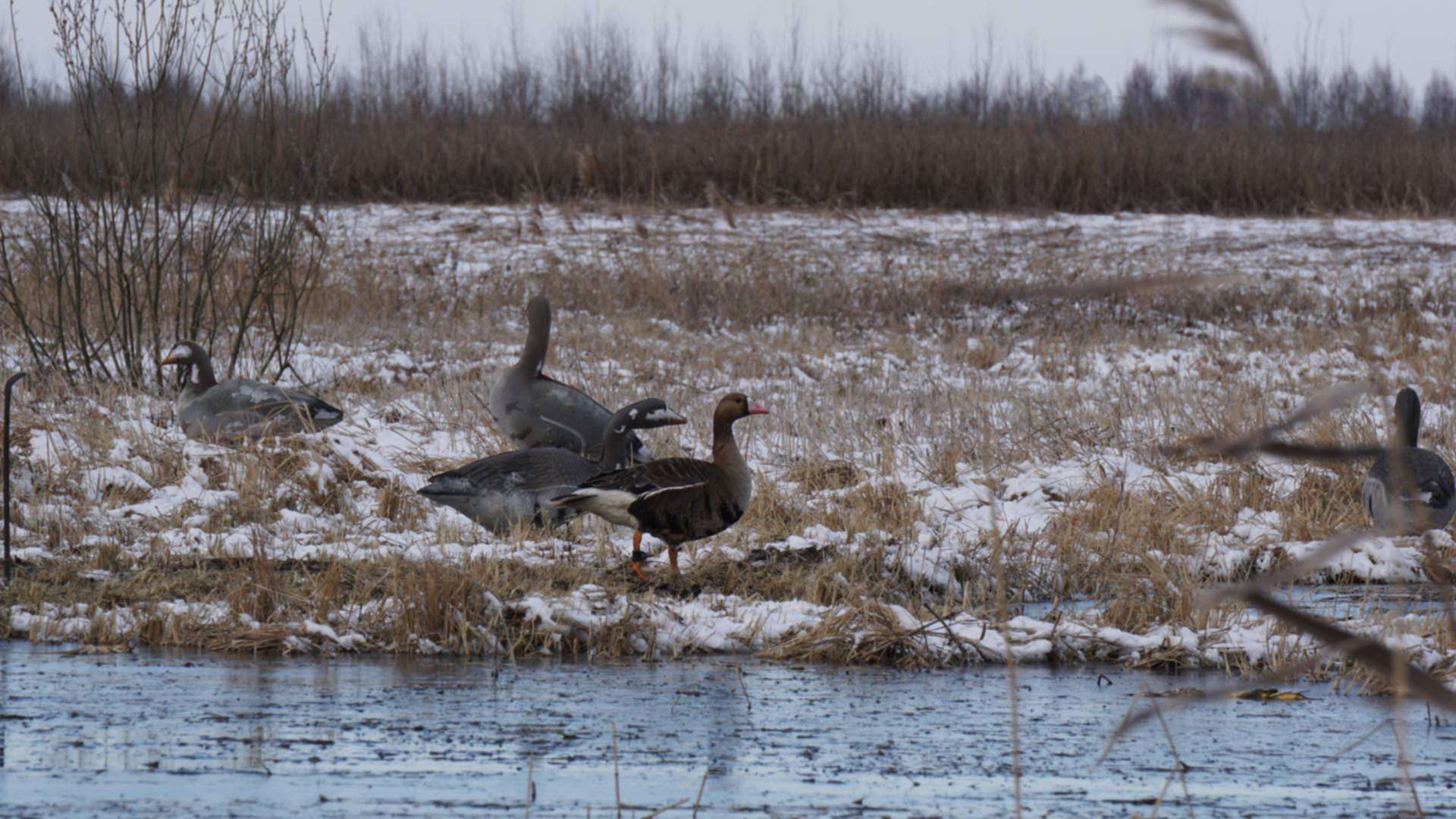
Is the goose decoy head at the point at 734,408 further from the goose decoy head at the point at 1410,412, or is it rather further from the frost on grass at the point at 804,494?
the goose decoy head at the point at 1410,412

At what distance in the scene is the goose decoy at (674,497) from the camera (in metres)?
6.22

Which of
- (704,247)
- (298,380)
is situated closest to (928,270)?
(704,247)

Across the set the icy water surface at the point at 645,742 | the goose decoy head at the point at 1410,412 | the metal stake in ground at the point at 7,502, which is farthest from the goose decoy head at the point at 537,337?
the goose decoy head at the point at 1410,412

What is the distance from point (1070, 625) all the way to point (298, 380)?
8497 mm

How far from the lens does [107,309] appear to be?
1295 cm

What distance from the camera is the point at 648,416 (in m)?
7.94

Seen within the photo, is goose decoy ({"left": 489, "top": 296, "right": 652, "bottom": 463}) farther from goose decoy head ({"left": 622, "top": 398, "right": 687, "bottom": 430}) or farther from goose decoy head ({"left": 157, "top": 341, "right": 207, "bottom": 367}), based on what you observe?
goose decoy head ({"left": 157, "top": 341, "right": 207, "bottom": 367})

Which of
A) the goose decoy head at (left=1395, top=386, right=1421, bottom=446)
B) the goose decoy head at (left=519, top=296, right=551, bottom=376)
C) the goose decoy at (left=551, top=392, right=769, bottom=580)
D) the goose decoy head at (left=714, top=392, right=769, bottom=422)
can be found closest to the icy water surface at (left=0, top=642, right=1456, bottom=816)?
the goose decoy at (left=551, top=392, right=769, bottom=580)

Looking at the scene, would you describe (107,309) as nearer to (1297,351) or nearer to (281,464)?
(281,464)

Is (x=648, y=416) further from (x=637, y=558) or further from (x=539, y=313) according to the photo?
(x=539, y=313)

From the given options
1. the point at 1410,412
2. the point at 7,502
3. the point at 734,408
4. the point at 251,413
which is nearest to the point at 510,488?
the point at 734,408

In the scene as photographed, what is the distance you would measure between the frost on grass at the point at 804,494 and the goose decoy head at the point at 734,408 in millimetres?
700

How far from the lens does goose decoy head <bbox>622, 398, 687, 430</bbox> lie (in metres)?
7.89

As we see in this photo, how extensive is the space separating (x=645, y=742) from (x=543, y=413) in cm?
500
